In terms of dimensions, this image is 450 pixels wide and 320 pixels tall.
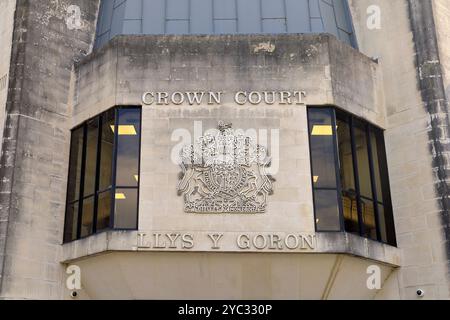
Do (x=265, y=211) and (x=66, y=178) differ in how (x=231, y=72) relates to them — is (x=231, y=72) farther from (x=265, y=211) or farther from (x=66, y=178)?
(x=66, y=178)

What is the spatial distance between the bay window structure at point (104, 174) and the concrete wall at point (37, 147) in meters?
0.40

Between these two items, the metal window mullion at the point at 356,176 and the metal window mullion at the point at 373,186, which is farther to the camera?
the metal window mullion at the point at 373,186

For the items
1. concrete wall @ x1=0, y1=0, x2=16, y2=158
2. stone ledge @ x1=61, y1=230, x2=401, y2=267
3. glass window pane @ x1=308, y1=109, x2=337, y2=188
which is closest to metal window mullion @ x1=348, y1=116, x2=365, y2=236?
stone ledge @ x1=61, y1=230, x2=401, y2=267

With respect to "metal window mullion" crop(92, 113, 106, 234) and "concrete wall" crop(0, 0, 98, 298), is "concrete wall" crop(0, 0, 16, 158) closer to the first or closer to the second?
"concrete wall" crop(0, 0, 98, 298)

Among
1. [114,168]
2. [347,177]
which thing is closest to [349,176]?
[347,177]

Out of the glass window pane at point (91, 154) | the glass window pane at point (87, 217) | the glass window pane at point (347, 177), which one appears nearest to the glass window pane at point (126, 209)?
the glass window pane at point (87, 217)

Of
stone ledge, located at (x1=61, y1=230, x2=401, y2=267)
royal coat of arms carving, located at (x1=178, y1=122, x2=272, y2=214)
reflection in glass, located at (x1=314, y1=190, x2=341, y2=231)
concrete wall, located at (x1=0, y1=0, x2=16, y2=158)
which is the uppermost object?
concrete wall, located at (x1=0, y1=0, x2=16, y2=158)

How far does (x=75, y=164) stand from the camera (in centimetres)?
2177

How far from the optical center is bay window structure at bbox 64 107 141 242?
19.7 metres

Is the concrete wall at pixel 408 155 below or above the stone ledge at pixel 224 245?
above

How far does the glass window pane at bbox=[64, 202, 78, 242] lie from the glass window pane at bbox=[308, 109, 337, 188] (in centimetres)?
756

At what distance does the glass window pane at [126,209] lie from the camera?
19406mm

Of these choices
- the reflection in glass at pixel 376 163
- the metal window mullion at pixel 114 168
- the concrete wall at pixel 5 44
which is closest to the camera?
the metal window mullion at pixel 114 168

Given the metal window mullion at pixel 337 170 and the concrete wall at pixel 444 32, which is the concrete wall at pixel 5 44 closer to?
the metal window mullion at pixel 337 170
